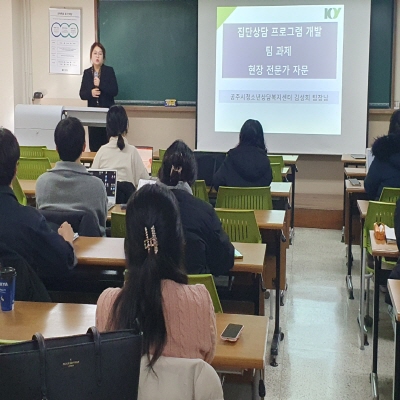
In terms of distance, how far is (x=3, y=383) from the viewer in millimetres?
1359

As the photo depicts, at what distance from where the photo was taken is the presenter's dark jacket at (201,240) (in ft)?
8.68

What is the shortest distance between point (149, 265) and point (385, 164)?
129 inches

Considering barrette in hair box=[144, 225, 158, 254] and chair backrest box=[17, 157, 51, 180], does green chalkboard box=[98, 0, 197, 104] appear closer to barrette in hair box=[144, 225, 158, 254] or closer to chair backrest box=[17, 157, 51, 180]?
chair backrest box=[17, 157, 51, 180]

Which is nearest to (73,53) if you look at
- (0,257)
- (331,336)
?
(331,336)

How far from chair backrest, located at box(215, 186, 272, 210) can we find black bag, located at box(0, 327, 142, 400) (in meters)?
2.87

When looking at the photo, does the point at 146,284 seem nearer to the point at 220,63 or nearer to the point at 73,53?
the point at 220,63

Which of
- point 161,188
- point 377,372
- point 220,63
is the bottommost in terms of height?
point 377,372

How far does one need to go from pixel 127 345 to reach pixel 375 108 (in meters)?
6.30

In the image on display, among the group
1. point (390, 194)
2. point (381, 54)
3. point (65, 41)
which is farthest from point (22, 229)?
point (65, 41)

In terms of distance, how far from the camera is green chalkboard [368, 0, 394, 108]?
707 cm

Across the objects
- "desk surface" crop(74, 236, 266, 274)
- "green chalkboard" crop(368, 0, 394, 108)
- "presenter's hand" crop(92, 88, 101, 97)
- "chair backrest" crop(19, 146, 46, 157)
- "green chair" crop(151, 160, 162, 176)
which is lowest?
"desk surface" crop(74, 236, 266, 274)

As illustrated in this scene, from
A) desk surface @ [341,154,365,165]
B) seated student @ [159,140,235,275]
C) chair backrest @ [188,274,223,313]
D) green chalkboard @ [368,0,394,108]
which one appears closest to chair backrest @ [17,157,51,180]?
seated student @ [159,140,235,275]

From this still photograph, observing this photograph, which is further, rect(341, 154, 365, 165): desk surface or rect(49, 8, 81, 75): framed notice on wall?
rect(49, 8, 81, 75): framed notice on wall

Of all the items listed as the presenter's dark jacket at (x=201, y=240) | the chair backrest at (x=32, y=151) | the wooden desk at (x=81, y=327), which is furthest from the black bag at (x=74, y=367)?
the chair backrest at (x=32, y=151)
